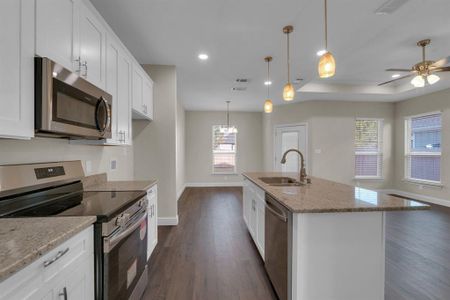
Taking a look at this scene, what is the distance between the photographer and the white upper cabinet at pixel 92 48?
1565 millimetres

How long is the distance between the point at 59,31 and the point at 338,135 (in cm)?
620

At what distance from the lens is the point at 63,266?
37.2 inches

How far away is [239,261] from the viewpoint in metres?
2.46

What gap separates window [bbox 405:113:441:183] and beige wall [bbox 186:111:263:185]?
425 centimetres

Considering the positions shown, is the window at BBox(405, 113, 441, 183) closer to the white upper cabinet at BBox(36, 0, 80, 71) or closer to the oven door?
the oven door

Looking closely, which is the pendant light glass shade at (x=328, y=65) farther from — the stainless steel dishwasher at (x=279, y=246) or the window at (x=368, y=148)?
the window at (x=368, y=148)

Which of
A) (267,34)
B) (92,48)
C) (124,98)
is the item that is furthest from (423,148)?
(92,48)

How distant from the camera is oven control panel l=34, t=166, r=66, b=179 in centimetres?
148

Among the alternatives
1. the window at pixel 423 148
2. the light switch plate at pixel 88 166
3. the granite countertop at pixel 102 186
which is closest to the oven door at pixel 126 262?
the granite countertop at pixel 102 186

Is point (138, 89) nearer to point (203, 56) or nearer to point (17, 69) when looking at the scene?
point (203, 56)

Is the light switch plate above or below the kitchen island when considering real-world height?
above

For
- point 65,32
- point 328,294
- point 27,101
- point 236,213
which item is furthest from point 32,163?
point 236,213

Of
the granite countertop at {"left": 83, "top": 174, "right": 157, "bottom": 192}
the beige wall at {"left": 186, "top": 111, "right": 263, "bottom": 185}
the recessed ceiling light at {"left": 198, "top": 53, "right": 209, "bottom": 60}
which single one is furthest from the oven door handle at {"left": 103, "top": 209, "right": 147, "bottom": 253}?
the beige wall at {"left": 186, "top": 111, "right": 263, "bottom": 185}

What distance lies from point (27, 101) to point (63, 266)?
86 cm
